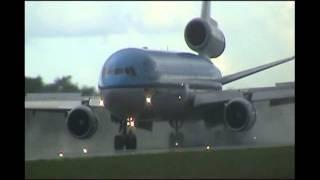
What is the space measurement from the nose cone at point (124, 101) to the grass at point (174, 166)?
1.50 meters

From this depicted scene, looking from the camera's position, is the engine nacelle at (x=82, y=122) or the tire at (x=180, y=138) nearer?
the tire at (x=180, y=138)

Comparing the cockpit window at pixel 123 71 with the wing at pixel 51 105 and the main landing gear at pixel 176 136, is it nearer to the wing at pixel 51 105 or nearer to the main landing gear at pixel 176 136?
the wing at pixel 51 105

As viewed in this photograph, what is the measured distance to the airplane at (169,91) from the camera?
26.2ft

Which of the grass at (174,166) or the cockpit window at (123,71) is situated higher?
the cockpit window at (123,71)

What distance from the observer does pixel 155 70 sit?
934cm

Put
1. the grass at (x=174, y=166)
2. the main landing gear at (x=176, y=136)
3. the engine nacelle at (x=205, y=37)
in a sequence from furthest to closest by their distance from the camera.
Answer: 1. the main landing gear at (x=176, y=136)
2. the engine nacelle at (x=205, y=37)
3. the grass at (x=174, y=166)

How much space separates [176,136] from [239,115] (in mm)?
1296

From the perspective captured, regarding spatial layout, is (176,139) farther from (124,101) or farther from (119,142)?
(119,142)

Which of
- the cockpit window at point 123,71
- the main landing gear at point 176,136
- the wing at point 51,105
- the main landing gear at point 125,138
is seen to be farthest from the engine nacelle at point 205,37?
the wing at point 51,105

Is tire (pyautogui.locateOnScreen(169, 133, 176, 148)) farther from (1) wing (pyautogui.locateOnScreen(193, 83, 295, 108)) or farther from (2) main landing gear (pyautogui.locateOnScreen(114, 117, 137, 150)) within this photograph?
(1) wing (pyautogui.locateOnScreen(193, 83, 295, 108))

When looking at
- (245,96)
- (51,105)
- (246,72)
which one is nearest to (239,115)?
(245,96)
